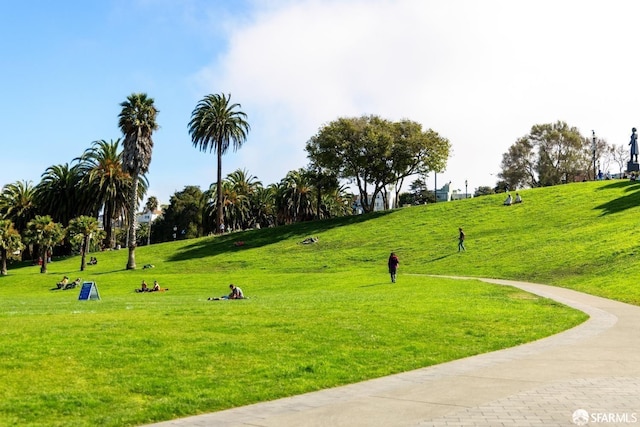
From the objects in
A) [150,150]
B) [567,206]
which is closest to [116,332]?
[150,150]

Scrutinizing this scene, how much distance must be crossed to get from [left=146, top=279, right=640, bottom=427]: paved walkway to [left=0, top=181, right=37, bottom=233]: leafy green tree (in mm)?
87055

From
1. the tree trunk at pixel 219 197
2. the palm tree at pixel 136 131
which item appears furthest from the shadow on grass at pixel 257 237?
the palm tree at pixel 136 131

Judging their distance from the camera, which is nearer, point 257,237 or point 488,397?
point 488,397

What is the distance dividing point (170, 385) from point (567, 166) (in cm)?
10951

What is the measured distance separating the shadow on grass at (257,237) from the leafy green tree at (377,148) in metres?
7.16

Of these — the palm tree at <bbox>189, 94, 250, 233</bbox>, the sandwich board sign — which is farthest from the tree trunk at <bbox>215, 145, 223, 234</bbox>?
the sandwich board sign

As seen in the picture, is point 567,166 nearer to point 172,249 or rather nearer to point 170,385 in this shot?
point 172,249

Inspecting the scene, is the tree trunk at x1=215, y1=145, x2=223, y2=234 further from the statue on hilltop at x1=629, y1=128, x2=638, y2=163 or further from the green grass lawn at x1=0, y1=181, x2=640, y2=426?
the statue on hilltop at x1=629, y1=128, x2=638, y2=163

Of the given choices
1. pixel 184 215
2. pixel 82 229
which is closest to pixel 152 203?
pixel 184 215

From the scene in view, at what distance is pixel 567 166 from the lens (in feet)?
350

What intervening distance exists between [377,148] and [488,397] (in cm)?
6988

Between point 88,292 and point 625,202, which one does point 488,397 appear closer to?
point 88,292

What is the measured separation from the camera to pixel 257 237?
7406 cm

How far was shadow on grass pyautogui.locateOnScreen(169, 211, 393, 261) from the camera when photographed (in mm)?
67512
